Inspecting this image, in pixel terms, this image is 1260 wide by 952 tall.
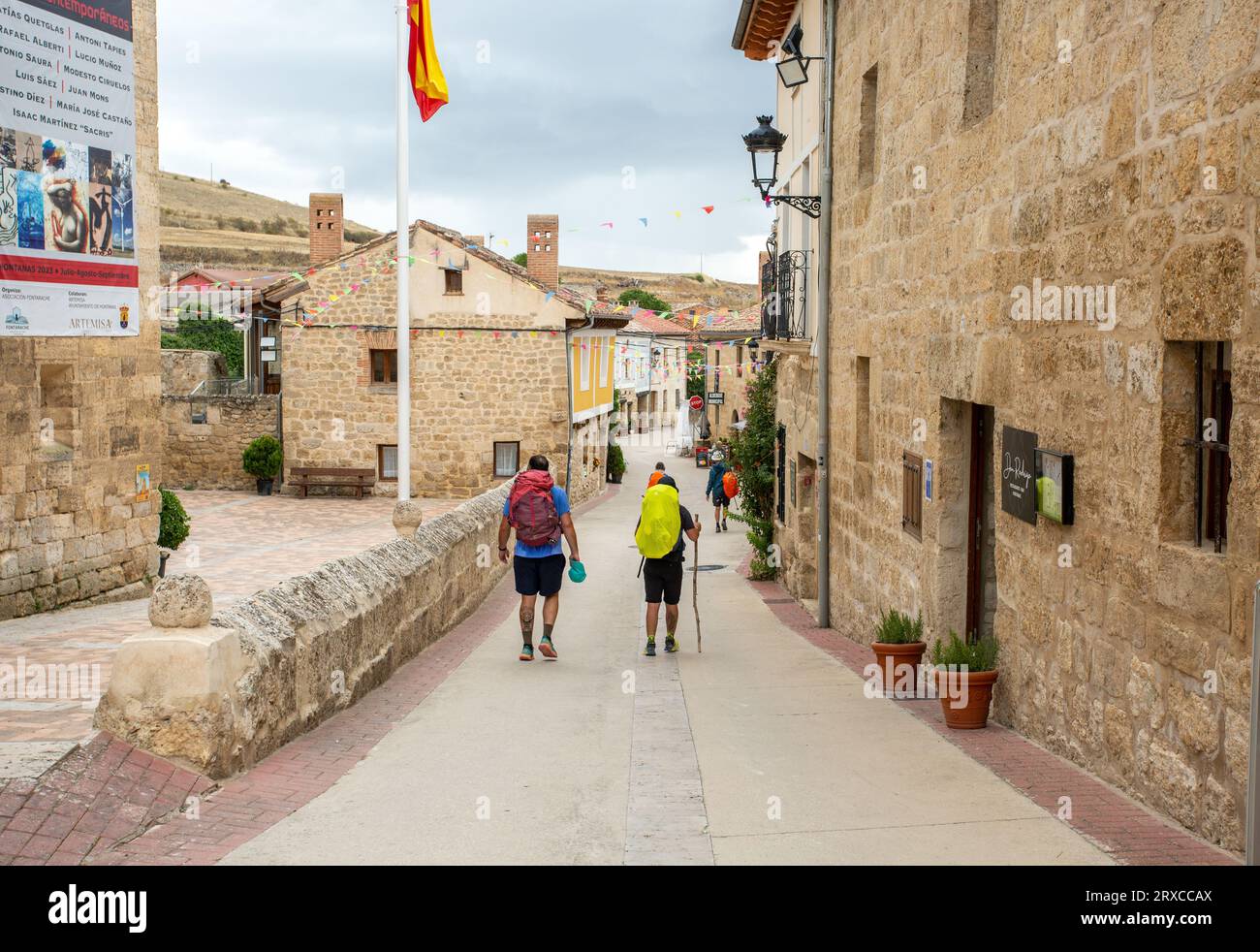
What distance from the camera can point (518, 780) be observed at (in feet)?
19.9

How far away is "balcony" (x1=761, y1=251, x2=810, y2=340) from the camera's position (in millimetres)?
14562

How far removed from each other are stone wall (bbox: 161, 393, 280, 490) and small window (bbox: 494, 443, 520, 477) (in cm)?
535

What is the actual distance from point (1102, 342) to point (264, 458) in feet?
86.7

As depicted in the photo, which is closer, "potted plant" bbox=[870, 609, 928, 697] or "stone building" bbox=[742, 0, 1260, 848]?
"stone building" bbox=[742, 0, 1260, 848]

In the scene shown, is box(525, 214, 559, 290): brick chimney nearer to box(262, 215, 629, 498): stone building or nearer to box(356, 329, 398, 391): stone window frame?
box(262, 215, 629, 498): stone building

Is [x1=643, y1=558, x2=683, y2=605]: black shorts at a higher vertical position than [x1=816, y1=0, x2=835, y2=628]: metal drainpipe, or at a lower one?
lower

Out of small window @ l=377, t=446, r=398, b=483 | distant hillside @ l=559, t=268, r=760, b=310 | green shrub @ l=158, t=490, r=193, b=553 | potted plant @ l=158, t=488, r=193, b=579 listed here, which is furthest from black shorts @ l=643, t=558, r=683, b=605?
distant hillside @ l=559, t=268, r=760, b=310

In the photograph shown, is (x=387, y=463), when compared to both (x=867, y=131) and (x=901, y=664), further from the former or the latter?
(x=901, y=664)

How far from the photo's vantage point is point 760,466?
61.5ft

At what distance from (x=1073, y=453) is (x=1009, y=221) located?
1.59 meters

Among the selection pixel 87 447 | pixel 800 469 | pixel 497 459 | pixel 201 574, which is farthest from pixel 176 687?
pixel 497 459

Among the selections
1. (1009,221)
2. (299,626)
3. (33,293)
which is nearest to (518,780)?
(299,626)

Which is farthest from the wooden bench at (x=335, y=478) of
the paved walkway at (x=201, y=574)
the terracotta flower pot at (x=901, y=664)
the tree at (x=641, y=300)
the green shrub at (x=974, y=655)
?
the tree at (x=641, y=300)
